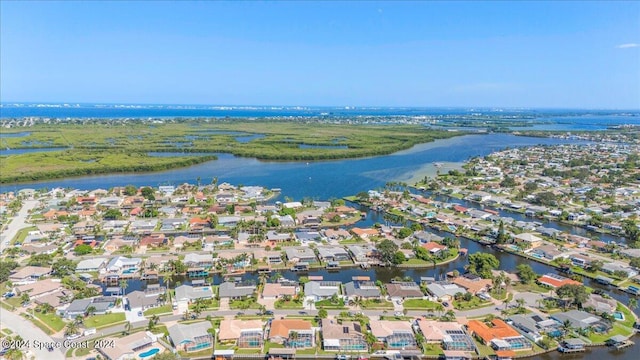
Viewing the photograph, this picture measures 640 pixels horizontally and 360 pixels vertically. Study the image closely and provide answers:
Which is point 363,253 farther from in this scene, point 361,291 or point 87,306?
point 87,306

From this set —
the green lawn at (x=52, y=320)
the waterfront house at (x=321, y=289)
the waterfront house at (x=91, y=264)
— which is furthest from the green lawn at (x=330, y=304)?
the waterfront house at (x=91, y=264)

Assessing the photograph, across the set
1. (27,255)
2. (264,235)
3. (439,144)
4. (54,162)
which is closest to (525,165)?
(439,144)

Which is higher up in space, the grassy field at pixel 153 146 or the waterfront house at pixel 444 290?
the grassy field at pixel 153 146

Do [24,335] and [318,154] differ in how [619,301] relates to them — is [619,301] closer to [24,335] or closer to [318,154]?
[24,335]

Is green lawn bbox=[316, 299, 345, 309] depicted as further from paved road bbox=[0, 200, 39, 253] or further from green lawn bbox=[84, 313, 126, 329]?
paved road bbox=[0, 200, 39, 253]

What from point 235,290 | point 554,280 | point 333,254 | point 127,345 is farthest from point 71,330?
point 554,280

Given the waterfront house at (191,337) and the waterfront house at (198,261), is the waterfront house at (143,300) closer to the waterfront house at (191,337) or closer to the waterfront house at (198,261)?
the waterfront house at (191,337)

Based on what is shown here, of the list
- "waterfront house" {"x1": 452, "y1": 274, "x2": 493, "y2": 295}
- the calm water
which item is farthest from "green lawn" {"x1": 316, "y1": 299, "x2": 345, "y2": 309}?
the calm water
